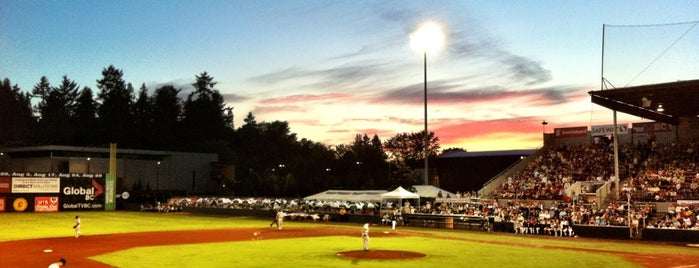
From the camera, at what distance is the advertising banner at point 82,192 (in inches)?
2618

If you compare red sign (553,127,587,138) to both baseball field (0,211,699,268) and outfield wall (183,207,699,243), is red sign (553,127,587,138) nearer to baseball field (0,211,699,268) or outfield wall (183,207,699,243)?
outfield wall (183,207,699,243)

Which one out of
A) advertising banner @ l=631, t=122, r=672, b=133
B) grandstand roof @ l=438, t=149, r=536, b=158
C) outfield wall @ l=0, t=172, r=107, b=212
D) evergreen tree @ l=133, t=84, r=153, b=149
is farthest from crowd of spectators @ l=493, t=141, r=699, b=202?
evergreen tree @ l=133, t=84, r=153, b=149

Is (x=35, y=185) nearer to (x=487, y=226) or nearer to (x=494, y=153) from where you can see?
(x=487, y=226)

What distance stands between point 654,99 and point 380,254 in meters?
24.9

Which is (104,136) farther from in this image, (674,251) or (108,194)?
(674,251)

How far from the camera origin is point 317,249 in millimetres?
27109

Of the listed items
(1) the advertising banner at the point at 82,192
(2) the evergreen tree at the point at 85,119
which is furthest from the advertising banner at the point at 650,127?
(2) the evergreen tree at the point at 85,119

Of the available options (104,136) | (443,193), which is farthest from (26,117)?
(443,193)

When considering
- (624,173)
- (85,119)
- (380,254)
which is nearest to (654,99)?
(624,173)

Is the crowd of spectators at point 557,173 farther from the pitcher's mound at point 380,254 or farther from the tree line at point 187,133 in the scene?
the tree line at point 187,133

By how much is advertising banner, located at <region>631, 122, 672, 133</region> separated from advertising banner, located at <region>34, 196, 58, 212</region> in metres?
57.4

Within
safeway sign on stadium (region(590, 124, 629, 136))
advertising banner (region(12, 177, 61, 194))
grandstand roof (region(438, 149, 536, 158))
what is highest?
safeway sign on stadium (region(590, 124, 629, 136))

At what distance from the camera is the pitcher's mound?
24.0 metres

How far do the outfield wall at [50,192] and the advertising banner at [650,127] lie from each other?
54733 mm
